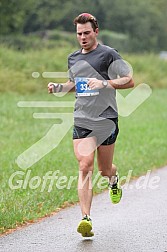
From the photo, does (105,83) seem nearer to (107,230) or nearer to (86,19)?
(86,19)

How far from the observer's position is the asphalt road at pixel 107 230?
277 inches

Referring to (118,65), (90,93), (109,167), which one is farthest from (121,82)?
(109,167)

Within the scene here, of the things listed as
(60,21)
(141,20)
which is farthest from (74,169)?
(141,20)

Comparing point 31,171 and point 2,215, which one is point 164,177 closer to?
point 31,171

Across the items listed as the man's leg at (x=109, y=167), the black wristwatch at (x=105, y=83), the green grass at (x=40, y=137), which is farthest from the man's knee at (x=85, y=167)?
the green grass at (x=40, y=137)

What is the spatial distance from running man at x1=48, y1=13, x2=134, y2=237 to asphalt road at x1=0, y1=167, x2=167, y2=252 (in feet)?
1.29

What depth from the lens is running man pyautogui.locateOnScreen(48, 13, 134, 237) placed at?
749cm

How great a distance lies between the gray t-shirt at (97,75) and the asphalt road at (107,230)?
1132 millimetres

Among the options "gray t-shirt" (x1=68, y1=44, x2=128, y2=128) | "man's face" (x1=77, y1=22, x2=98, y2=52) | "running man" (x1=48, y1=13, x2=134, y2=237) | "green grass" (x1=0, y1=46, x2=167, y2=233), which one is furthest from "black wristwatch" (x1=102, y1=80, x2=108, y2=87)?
"green grass" (x1=0, y1=46, x2=167, y2=233)

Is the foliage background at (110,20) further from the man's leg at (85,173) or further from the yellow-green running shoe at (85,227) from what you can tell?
the yellow-green running shoe at (85,227)

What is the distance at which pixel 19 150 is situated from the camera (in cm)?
1469

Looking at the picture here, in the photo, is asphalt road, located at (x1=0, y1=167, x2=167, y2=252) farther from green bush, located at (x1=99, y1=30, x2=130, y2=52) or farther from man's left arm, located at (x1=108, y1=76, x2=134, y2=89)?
green bush, located at (x1=99, y1=30, x2=130, y2=52)

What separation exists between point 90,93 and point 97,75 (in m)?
0.19

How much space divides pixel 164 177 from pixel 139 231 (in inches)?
186
